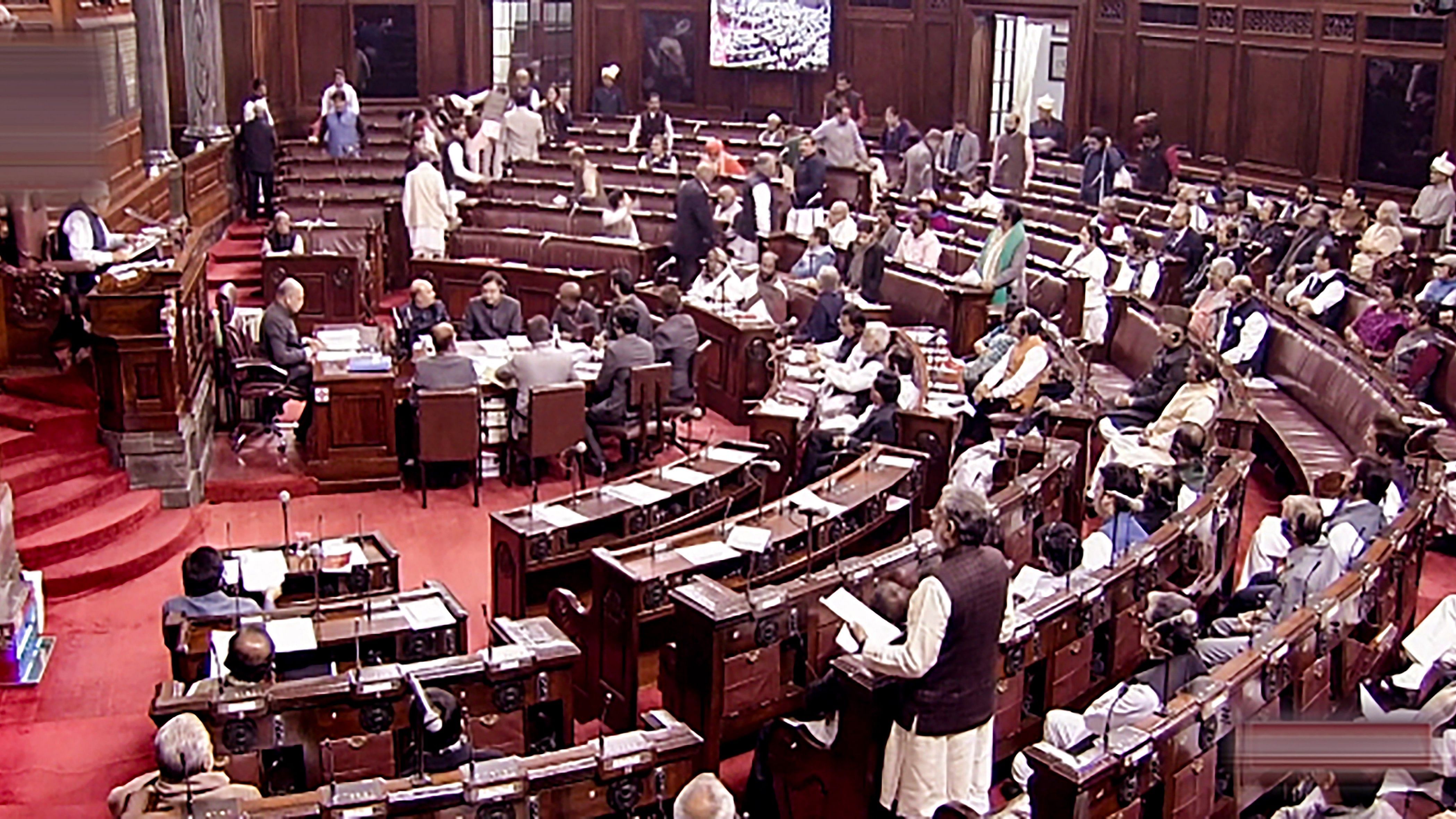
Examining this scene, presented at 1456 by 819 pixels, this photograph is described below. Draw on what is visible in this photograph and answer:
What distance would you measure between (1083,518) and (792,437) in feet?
6.19

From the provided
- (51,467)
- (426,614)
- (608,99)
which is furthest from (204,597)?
(608,99)

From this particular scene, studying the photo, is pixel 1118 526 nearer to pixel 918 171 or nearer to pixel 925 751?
pixel 925 751

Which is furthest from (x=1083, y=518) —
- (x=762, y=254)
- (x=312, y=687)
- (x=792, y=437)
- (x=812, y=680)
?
(x=762, y=254)

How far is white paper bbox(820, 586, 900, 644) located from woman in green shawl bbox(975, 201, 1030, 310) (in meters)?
7.64

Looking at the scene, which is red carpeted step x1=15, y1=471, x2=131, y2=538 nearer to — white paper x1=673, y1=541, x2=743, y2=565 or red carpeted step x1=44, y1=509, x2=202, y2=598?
red carpeted step x1=44, y1=509, x2=202, y2=598

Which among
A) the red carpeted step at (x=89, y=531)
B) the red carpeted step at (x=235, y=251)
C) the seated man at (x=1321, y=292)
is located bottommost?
the red carpeted step at (x=89, y=531)

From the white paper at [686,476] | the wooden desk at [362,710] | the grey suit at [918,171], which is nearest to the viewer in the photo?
Result: the wooden desk at [362,710]

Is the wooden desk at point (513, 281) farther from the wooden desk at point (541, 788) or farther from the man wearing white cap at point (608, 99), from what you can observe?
the wooden desk at point (541, 788)

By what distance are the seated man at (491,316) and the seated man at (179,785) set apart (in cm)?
741

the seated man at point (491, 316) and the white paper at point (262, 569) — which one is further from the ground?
the seated man at point (491, 316)

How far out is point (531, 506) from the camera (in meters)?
8.08

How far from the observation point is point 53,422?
32.6 feet

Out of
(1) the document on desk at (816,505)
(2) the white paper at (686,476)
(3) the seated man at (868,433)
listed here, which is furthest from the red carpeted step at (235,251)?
(1) the document on desk at (816,505)

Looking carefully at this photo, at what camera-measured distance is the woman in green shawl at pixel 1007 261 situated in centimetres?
1320
